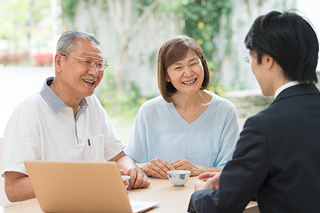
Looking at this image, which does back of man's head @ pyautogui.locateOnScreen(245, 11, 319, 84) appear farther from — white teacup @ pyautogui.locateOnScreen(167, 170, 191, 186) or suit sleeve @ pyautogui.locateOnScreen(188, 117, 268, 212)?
white teacup @ pyautogui.locateOnScreen(167, 170, 191, 186)

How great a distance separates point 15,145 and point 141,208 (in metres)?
0.72

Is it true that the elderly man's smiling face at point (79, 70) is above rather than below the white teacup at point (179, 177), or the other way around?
above

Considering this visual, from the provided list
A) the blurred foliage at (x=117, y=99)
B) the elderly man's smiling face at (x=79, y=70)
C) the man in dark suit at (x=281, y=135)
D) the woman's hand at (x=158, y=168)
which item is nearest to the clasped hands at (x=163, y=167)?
the woman's hand at (x=158, y=168)

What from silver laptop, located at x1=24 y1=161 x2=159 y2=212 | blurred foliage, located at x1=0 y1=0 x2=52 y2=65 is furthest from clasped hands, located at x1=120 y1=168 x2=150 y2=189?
blurred foliage, located at x1=0 y1=0 x2=52 y2=65

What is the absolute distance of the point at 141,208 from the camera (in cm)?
172

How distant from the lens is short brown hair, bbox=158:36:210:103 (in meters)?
2.61

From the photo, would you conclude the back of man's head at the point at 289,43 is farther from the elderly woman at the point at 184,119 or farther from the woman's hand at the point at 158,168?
the elderly woman at the point at 184,119

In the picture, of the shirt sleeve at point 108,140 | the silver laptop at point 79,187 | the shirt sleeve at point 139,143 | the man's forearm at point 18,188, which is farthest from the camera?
the shirt sleeve at point 139,143

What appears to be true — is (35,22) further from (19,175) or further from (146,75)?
(19,175)

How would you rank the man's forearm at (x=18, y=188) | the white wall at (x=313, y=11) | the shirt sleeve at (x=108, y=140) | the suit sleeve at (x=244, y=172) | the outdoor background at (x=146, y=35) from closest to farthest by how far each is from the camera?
the suit sleeve at (x=244, y=172) < the man's forearm at (x=18, y=188) < the shirt sleeve at (x=108, y=140) < the white wall at (x=313, y=11) < the outdoor background at (x=146, y=35)

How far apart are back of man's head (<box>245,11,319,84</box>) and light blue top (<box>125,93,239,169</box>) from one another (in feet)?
3.72

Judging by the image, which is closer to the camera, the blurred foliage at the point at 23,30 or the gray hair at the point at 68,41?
the gray hair at the point at 68,41

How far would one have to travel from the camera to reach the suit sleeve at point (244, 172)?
1.40 meters

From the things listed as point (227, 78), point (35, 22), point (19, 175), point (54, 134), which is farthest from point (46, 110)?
point (35, 22)
